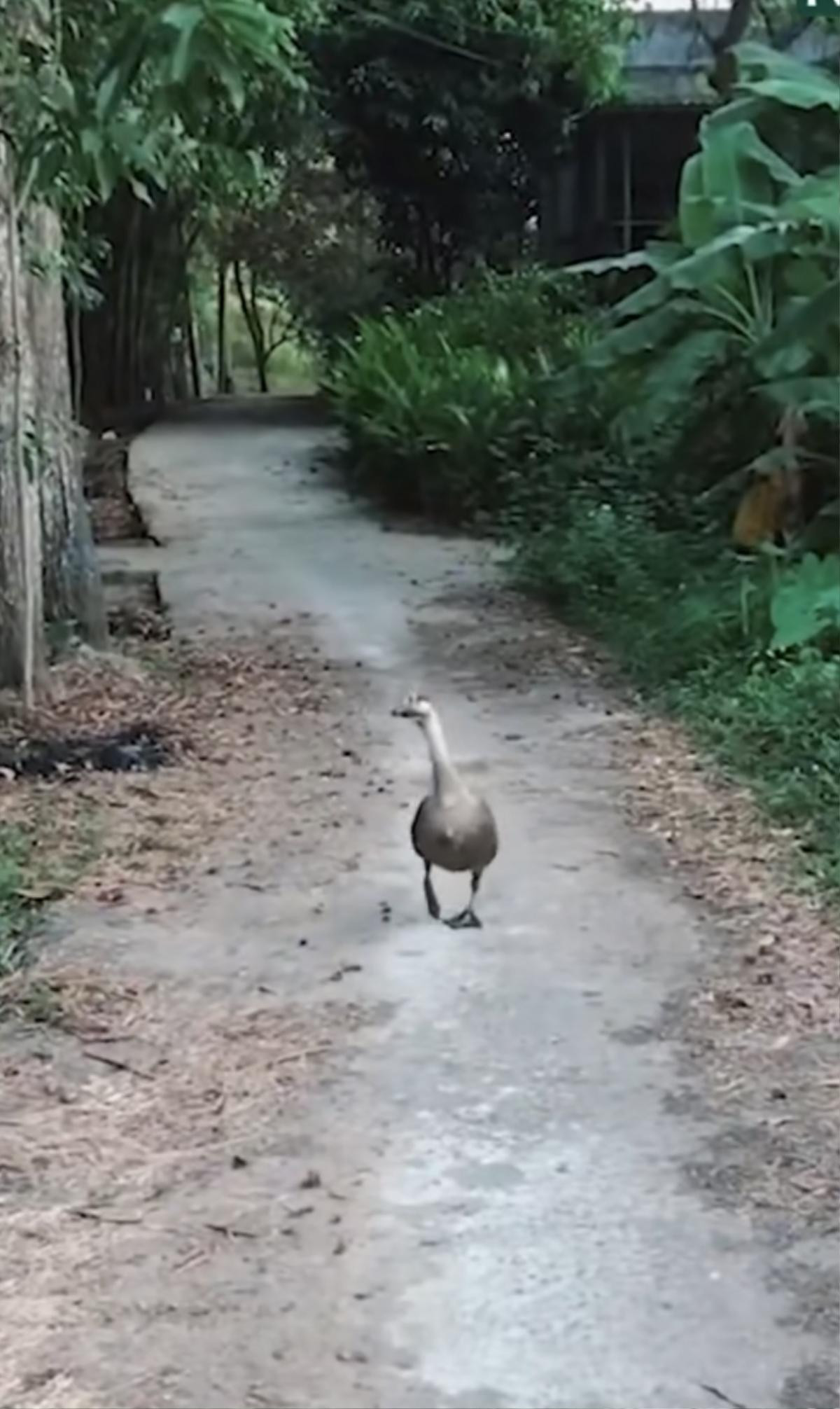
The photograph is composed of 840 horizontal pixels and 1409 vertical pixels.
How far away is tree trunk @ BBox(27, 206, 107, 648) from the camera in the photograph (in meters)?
7.25

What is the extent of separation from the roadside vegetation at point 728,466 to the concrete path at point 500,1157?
53 cm

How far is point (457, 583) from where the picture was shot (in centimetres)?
957

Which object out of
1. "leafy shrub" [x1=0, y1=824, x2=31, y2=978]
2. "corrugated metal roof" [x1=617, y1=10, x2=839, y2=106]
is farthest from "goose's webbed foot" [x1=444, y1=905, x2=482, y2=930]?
"corrugated metal roof" [x1=617, y1=10, x2=839, y2=106]

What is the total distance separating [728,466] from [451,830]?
4.88m

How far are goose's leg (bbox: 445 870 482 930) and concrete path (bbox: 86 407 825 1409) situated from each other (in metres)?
0.04

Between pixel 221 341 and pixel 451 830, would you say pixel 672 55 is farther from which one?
pixel 451 830

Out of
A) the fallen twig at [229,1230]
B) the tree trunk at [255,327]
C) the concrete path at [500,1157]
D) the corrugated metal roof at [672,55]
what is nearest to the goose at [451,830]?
the concrete path at [500,1157]

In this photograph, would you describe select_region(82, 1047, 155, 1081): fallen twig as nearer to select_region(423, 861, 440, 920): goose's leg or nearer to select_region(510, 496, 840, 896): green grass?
select_region(423, 861, 440, 920): goose's leg

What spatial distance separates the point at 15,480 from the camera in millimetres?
6516

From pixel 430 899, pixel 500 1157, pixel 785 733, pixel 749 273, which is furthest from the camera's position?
pixel 749 273

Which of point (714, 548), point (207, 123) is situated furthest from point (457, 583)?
point (207, 123)

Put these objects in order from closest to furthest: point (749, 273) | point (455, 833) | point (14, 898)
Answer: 1. point (455, 833)
2. point (14, 898)
3. point (749, 273)

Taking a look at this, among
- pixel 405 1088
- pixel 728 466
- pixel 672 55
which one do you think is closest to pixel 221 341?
pixel 672 55

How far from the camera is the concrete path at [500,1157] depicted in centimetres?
282
